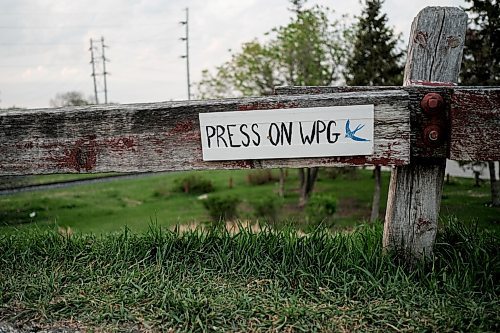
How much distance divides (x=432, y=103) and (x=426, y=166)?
0.37 m

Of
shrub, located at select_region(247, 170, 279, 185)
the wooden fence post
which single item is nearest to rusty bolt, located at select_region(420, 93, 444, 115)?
the wooden fence post

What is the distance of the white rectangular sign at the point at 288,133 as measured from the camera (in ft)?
9.61

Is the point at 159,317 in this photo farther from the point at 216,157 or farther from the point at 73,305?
the point at 216,157

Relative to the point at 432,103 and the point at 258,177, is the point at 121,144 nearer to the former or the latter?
the point at 432,103

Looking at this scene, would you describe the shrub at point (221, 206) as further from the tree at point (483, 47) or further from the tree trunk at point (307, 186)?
the tree at point (483, 47)

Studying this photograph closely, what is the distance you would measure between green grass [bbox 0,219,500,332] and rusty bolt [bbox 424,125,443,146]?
2.18ft

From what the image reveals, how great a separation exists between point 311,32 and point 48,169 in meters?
13.6

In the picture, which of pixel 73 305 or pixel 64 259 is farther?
pixel 64 259

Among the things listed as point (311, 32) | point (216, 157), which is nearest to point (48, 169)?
point (216, 157)

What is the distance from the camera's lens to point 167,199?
17.4 meters

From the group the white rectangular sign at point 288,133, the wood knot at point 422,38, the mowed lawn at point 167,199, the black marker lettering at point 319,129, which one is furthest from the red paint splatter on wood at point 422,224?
the mowed lawn at point 167,199

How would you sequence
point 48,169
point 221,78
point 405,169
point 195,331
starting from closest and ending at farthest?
point 195,331, point 405,169, point 48,169, point 221,78

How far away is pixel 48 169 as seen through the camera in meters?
3.32

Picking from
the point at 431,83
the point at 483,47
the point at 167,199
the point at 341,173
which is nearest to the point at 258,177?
the point at 341,173
